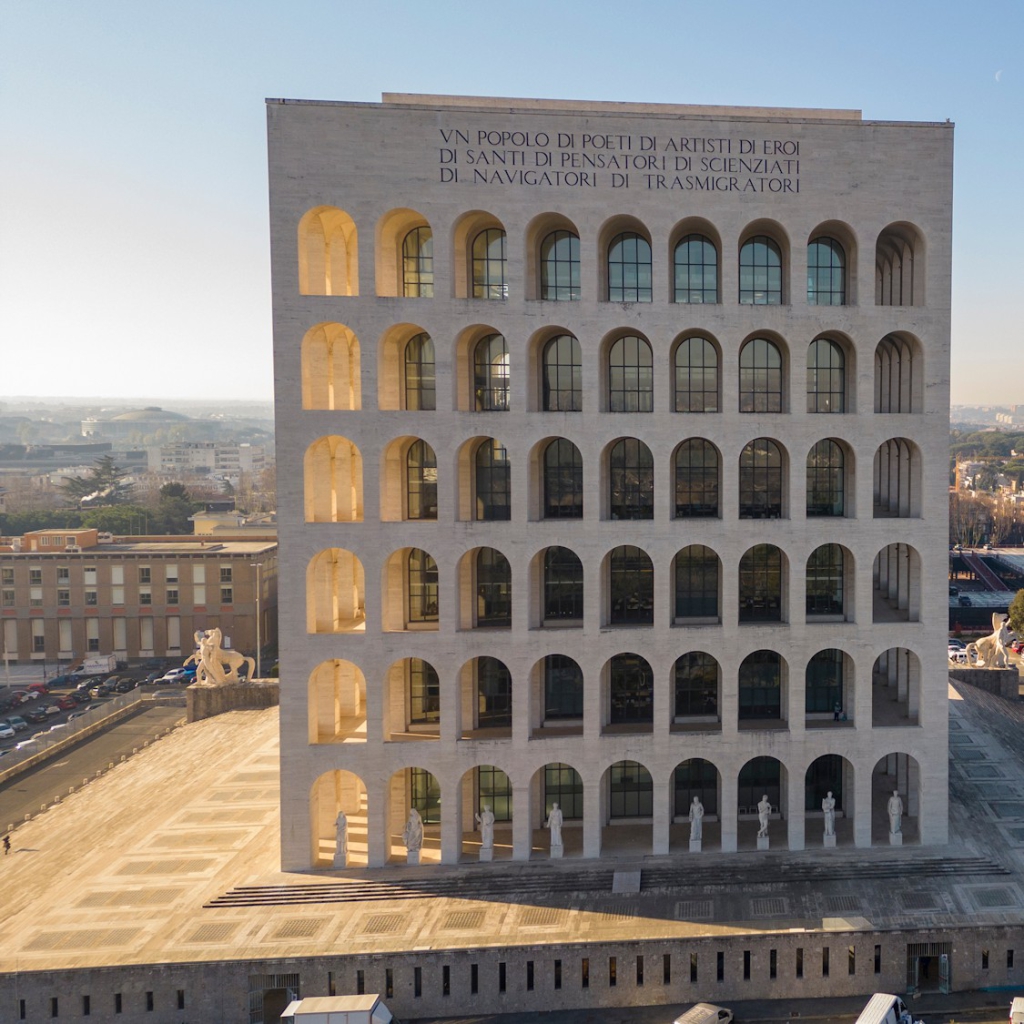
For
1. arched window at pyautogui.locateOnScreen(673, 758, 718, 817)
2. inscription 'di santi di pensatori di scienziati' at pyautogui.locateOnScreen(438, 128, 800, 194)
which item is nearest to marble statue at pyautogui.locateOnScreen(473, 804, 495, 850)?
arched window at pyautogui.locateOnScreen(673, 758, 718, 817)

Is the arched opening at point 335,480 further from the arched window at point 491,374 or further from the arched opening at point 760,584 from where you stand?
the arched opening at point 760,584

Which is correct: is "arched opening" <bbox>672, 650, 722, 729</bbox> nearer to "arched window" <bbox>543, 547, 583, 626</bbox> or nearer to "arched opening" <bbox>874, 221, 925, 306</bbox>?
"arched window" <bbox>543, 547, 583, 626</bbox>

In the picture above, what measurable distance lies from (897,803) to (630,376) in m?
23.6

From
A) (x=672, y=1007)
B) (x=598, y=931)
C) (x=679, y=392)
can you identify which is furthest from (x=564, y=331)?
(x=672, y=1007)

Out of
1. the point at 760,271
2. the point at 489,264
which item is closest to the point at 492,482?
the point at 489,264

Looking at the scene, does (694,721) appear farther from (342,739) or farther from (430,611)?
(342,739)

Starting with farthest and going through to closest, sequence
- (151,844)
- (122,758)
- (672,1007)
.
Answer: (122,758), (151,844), (672,1007)

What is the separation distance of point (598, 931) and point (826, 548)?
2097 centimetres

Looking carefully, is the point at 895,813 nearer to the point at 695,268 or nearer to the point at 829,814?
the point at 829,814

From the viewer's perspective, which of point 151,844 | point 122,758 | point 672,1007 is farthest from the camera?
point 122,758

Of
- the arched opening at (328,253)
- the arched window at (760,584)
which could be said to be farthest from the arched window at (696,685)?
the arched opening at (328,253)

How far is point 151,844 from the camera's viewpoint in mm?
39312

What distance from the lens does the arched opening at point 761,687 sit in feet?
131

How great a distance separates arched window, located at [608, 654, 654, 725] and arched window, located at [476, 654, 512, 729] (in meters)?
5.14
